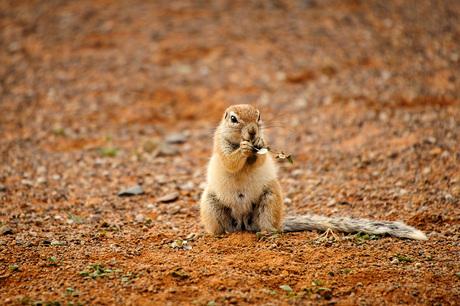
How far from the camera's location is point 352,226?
485 centimetres

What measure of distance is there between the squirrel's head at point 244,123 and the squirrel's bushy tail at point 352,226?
1.06 metres

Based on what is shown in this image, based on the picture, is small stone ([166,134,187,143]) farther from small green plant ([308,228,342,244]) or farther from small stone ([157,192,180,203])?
small green plant ([308,228,342,244])

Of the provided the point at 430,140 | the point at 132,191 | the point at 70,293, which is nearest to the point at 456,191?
the point at 430,140

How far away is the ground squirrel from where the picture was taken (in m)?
4.87

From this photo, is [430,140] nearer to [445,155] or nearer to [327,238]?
[445,155]

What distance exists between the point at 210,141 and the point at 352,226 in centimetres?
335

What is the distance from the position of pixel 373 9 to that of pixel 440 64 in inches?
119

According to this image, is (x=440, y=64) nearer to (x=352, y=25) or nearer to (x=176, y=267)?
(x=352, y=25)

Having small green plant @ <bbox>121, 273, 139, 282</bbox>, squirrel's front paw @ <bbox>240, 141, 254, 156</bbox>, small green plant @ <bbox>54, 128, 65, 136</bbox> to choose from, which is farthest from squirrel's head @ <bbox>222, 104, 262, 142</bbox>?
small green plant @ <bbox>54, 128, 65, 136</bbox>

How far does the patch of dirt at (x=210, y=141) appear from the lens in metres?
4.02

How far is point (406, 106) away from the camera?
8.53 m

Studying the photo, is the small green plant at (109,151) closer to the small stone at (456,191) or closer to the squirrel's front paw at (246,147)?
the squirrel's front paw at (246,147)

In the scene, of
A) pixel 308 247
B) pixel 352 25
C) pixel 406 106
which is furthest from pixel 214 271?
pixel 352 25

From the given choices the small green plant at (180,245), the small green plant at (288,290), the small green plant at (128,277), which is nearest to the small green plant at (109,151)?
the small green plant at (180,245)
